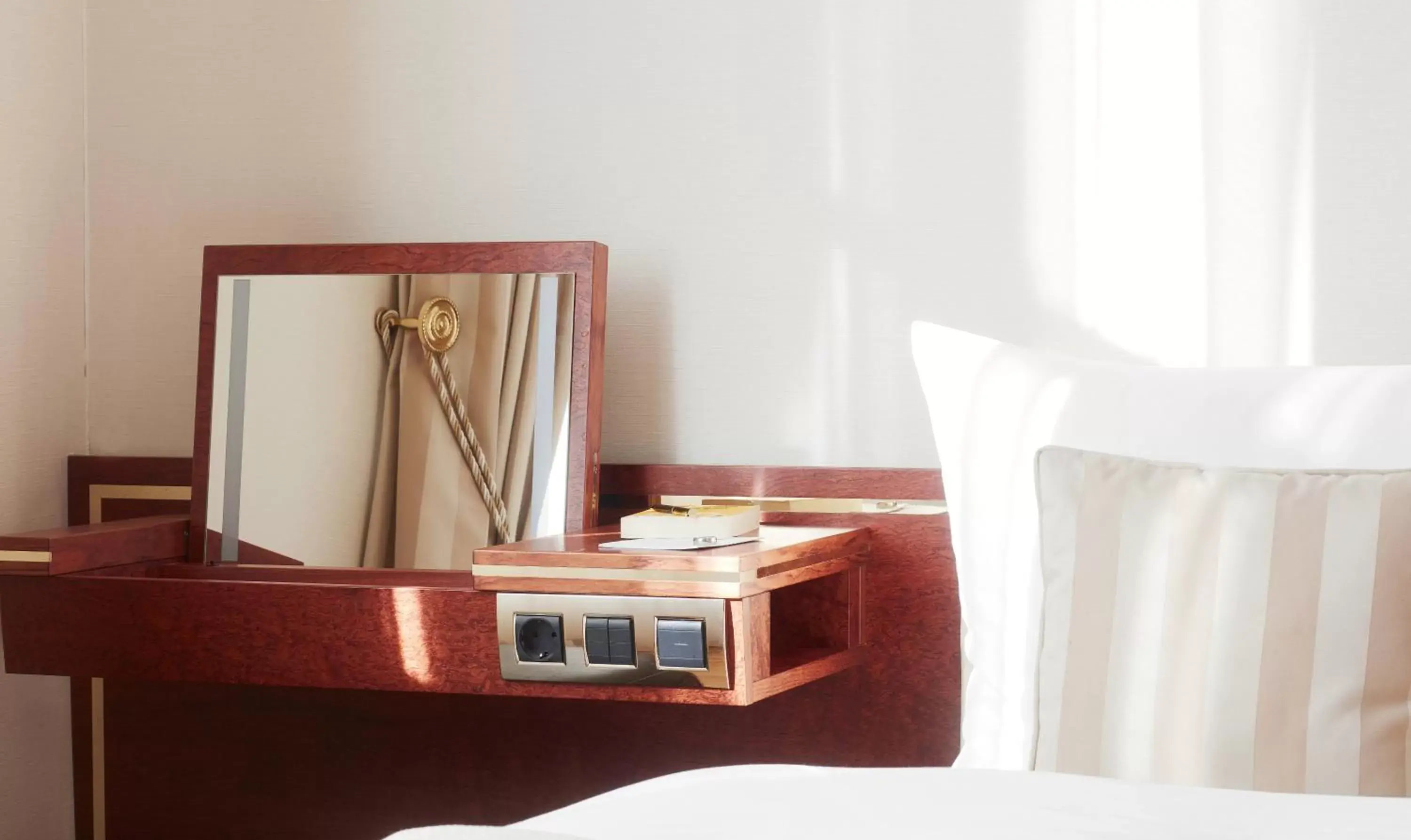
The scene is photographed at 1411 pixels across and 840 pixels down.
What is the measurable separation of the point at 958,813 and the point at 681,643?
746 millimetres

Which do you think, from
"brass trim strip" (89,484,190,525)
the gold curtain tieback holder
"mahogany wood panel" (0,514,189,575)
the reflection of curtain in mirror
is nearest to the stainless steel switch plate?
the reflection of curtain in mirror

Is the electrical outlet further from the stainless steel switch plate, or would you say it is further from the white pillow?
the white pillow

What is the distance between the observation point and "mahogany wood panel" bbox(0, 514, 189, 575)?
72.5 inches

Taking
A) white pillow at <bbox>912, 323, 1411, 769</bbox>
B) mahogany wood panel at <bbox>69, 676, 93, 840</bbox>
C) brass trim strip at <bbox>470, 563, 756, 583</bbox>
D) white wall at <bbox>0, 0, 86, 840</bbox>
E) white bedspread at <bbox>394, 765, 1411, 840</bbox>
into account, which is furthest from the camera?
mahogany wood panel at <bbox>69, 676, 93, 840</bbox>

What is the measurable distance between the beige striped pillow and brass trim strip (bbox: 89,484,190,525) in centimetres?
149

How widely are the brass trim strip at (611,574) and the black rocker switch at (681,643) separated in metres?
0.05

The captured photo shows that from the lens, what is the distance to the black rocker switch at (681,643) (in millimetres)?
1604

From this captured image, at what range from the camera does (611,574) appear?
1.64 meters

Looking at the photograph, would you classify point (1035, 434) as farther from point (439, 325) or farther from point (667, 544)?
point (439, 325)

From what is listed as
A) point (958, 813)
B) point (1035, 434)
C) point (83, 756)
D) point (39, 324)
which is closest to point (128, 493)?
point (39, 324)

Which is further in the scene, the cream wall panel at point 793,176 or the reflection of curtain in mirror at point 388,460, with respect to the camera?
the reflection of curtain in mirror at point 388,460

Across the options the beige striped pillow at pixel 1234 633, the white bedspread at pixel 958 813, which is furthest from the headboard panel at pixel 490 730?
the white bedspread at pixel 958 813

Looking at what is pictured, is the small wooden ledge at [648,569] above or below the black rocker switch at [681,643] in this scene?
above

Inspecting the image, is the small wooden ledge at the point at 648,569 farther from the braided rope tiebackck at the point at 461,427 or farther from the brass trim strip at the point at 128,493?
the brass trim strip at the point at 128,493
